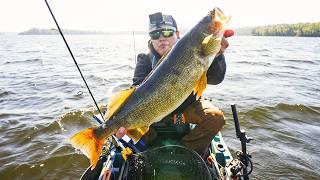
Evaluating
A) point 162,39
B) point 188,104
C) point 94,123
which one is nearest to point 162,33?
point 162,39

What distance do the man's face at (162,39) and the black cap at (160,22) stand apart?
72 mm

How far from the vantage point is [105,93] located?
46.8 ft

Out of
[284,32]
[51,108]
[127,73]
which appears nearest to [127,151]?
[51,108]

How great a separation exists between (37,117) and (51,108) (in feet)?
3.68

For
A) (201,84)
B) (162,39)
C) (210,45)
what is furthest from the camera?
(162,39)

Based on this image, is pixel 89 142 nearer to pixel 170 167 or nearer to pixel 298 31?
pixel 170 167

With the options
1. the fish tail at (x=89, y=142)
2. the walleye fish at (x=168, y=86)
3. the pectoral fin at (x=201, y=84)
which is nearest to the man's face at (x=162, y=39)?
the walleye fish at (x=168, y=86)

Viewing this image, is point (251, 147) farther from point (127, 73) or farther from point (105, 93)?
point (127, 73)

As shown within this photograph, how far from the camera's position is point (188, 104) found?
4852mm

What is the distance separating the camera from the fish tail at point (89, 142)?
3.28 meters

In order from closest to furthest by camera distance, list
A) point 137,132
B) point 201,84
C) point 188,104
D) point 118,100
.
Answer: point 201,84, point 118,100, point 137,132, point 188,104

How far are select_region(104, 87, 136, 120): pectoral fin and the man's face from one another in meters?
1.72

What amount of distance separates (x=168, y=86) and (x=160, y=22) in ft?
6.48

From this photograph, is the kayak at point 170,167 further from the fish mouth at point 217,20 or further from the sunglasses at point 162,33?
the sunglasses at point 162,33
